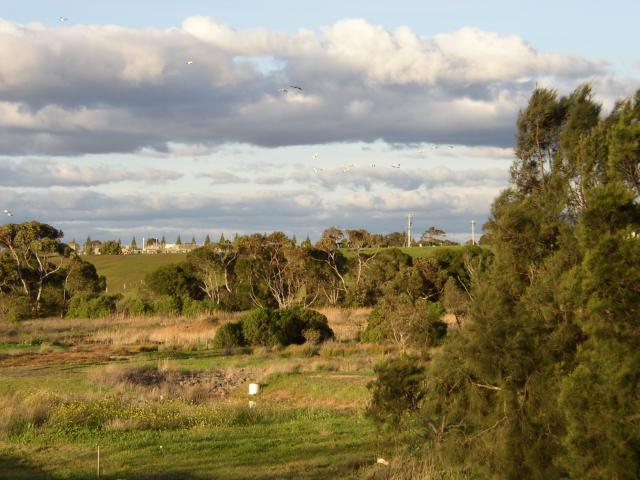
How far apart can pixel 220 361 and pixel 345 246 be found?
33.3m

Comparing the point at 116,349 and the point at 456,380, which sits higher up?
the point at 456,380

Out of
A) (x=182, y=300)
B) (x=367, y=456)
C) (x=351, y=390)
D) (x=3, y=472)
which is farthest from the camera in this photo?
(x=182, y=300)

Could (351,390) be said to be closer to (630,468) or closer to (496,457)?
(496,457)

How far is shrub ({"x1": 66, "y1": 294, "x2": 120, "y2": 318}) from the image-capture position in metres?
52.5

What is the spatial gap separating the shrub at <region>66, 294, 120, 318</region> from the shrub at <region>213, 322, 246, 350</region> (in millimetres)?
17632

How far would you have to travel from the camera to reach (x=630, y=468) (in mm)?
8555

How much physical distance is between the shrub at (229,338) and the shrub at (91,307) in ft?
57.8

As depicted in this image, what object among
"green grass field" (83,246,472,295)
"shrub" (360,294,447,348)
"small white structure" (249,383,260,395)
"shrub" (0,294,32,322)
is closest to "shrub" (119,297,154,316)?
"shrub" (0,294,32,322)

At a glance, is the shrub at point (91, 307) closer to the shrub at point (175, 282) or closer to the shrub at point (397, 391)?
the shrub at point (175, 282)

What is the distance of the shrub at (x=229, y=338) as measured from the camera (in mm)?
35562

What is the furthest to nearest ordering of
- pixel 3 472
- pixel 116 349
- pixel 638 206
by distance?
pixel 116 349 < pixel 3 472 < pixel 638 206

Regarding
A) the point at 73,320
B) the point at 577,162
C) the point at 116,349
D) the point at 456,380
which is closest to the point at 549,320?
the point at 456,380

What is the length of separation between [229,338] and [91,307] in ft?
66.0

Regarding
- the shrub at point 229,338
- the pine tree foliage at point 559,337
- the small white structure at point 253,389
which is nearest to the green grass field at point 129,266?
the shrub at point 229,338
